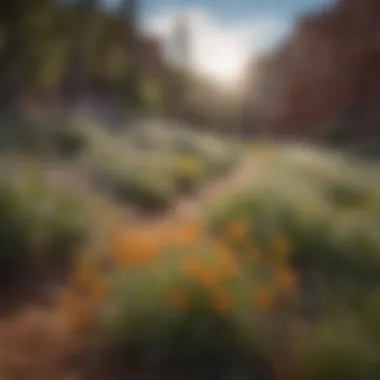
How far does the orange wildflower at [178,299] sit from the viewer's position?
1.66 m

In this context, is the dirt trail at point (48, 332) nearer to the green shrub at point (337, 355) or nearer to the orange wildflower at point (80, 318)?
the orange wildflower at point (80, 318)

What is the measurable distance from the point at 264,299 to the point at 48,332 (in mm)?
513

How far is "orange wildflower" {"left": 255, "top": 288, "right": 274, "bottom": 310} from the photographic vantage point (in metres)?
1.66

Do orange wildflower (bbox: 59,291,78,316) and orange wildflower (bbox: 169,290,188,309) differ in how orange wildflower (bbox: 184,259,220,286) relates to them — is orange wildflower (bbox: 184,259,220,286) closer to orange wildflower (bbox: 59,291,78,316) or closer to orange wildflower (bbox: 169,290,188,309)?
orange wildflower (bbox: 169,290,188,309)

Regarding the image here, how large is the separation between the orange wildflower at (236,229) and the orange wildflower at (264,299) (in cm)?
15

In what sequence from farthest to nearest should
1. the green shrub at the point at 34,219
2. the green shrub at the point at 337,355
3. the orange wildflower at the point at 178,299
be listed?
the green shrub at the point at 34,219 → the orange wildflower at the point at 178,299 → the green shrub at the point at 337,355

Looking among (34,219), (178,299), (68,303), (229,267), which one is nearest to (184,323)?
(178,299)

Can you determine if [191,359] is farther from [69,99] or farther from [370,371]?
[69,99]

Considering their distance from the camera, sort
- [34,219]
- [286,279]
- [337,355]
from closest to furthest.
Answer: [337,355] < [286,279] < [34,219]

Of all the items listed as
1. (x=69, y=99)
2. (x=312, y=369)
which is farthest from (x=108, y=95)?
(x=312, y=369)

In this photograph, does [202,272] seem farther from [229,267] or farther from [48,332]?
[48,332]

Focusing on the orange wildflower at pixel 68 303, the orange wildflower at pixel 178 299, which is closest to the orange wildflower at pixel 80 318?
the orange wildflower at pixel 68 303

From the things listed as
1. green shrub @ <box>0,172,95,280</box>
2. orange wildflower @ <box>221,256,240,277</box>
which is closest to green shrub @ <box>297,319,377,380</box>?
orange wildflower @ <box>221,256,240,277</box>

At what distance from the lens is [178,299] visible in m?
1.67
